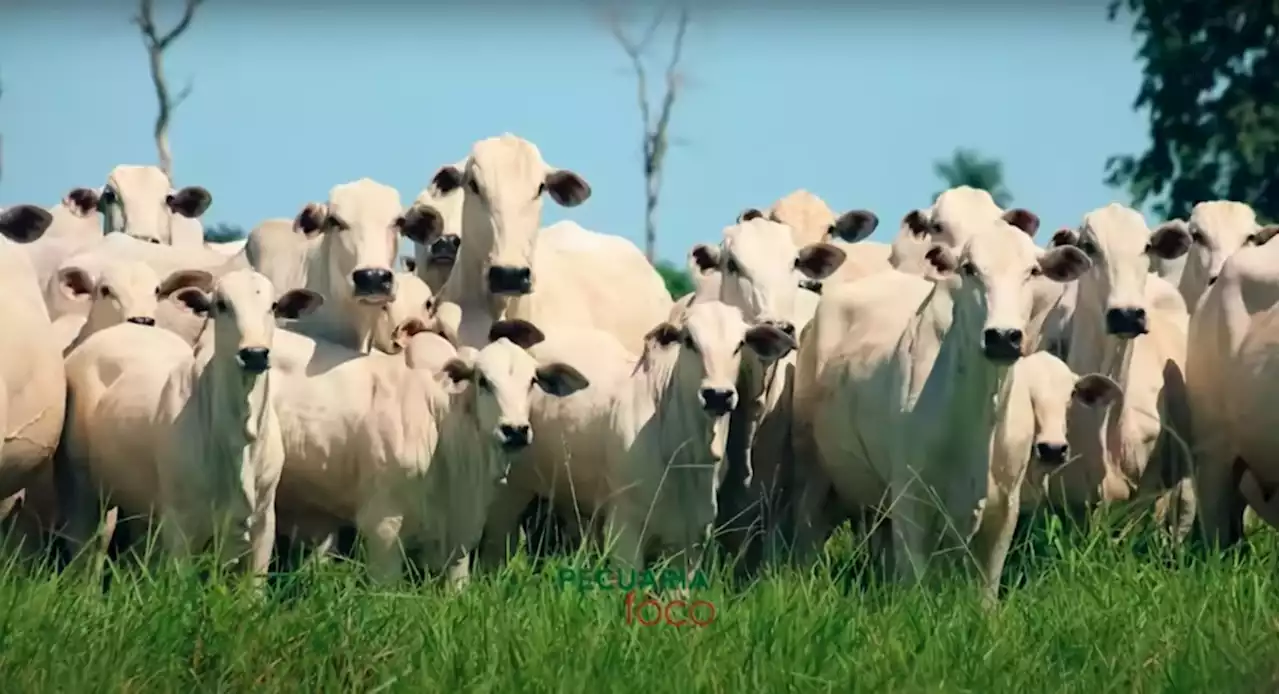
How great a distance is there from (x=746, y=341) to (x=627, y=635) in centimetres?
220

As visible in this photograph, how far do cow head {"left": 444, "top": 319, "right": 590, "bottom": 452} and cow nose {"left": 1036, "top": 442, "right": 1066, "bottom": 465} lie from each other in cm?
191

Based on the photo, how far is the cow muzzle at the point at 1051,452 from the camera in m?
9.12

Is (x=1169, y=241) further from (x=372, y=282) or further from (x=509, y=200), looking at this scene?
(x=372, y=282)

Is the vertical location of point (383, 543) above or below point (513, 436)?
below

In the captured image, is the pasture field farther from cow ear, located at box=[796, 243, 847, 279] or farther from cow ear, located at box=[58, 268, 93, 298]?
cow ear, located at box=[58, 268, 93, 298]

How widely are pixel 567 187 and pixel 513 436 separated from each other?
2229 millimetres

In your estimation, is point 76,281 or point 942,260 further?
point 76,281

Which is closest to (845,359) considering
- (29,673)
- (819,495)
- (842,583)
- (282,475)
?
(819,495)

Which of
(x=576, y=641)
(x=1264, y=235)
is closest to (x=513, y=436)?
(x=576, y=641)

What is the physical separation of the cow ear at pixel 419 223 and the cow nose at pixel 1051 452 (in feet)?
9.71

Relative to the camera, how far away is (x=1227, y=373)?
391 inches

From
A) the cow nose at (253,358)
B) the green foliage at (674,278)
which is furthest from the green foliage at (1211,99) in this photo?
the cow nose at (253,358)

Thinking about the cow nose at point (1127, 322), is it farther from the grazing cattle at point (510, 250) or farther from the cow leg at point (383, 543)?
the cow leg at point (383, 543)

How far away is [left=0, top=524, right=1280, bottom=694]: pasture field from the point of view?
Result: 659 cm
